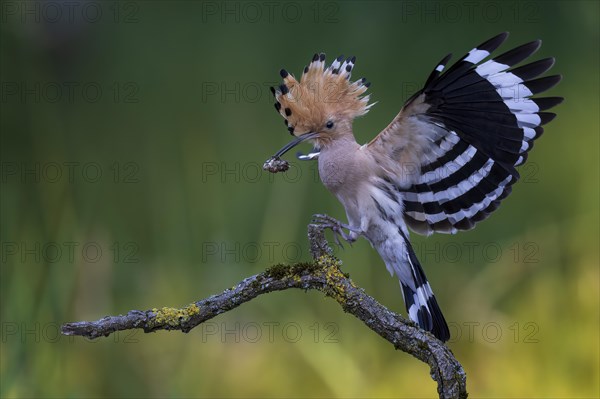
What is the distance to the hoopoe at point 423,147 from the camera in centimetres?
261

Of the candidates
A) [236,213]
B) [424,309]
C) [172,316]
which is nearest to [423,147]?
[424,309]

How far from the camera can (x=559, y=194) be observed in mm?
4738

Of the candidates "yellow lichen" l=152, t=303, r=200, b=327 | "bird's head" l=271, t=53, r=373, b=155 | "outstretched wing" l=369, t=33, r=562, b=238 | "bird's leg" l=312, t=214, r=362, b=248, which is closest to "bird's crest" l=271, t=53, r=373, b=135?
"bird's head" l=271, t=53, r=373, b=155

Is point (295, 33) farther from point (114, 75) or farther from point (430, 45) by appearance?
point (114, 75)

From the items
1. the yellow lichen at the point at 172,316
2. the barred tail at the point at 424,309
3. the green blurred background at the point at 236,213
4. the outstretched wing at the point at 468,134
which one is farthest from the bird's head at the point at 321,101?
the green blurred background at the point at 236,213

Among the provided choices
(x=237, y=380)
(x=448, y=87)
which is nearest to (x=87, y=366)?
(x=237, y=380)

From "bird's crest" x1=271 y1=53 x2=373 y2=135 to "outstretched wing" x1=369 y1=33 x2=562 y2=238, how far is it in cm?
16

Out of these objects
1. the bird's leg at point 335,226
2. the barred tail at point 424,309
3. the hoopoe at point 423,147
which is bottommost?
the barred tail at point 424,309

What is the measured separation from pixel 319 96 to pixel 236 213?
195cm

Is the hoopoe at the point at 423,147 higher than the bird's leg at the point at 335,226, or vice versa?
the hoopoe at the point at 423,147

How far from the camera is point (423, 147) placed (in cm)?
276

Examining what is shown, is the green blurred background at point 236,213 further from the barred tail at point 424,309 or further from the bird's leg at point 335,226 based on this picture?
the bird's leg at point 335,226

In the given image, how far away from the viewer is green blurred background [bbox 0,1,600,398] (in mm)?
3996

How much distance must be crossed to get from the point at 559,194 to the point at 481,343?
3.88 ft
